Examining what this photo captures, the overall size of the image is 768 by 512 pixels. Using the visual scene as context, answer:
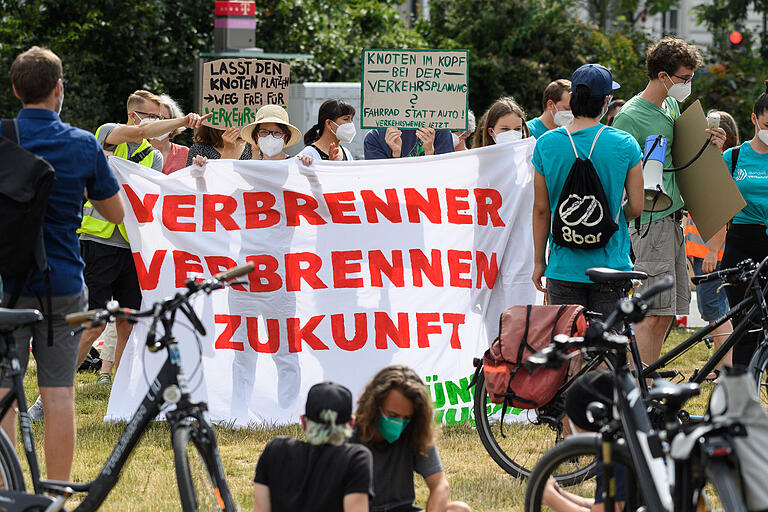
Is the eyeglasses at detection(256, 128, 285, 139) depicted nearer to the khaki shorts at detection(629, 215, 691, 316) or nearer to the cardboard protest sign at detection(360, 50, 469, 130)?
the cardboard protest sign at detection(360, 50, 469, 130)

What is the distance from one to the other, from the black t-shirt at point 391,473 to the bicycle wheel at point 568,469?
45 cm

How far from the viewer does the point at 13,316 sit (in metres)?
4.09


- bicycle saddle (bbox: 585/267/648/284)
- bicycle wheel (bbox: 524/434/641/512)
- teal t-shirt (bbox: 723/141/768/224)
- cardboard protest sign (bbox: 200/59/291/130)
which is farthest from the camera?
cardboard protest sign (bbox: 200/59/291/130)

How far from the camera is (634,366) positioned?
5.39m

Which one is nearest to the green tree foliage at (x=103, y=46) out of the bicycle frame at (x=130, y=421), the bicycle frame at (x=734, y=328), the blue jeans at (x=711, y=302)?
the blue jeans at (x=711, y=302)

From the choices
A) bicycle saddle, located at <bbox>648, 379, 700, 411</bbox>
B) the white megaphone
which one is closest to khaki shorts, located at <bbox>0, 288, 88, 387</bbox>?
bicycle saddle, located at <bbox>648, 379, 700, 411</bbox>

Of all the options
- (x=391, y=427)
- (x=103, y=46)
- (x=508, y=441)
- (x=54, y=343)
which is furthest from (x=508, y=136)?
(x=103, y=46)

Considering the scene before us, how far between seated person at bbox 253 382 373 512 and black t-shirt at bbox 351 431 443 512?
17.5 inches

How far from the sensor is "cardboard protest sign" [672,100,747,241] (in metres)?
6.31

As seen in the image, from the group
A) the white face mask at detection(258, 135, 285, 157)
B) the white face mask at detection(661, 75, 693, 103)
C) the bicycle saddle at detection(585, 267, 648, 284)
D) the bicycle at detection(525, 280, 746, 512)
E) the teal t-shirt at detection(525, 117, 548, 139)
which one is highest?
the white face mask at detection(661, 75, 693, 103)

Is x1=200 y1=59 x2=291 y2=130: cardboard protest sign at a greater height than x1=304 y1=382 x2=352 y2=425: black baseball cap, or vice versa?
x1=200 y1=59 x2=291 y2=130: cardboard protest sign

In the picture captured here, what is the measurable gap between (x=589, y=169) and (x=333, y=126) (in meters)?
2.53

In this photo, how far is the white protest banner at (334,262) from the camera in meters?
6.84

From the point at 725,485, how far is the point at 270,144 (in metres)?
4.94
